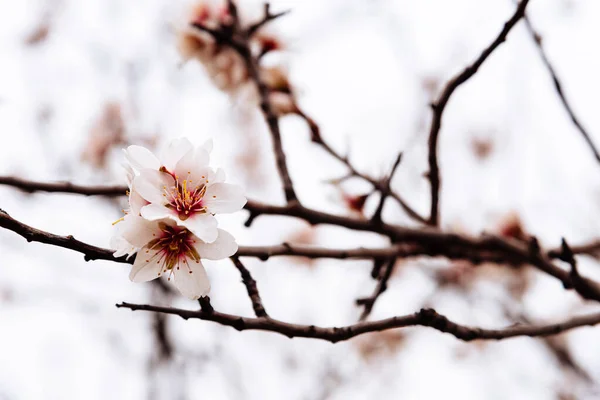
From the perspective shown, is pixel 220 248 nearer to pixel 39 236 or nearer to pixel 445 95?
pixel 39 236

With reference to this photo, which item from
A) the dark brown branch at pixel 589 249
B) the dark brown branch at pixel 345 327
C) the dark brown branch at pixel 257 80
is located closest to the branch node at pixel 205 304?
the dark brown branch at pixel 345 327

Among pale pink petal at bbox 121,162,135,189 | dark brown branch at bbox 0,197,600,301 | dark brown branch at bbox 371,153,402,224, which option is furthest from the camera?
dark brown branch at bbox 0,197,600,301

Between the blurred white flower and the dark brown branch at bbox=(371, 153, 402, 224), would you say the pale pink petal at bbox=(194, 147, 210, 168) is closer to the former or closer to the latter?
the blurred white flower

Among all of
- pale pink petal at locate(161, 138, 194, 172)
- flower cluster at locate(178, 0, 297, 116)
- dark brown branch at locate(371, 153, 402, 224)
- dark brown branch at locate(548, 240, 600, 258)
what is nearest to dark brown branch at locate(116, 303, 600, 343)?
pale pink petal at locate(161, 138, 194, 172)

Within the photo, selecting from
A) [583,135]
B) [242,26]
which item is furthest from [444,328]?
[242,26]

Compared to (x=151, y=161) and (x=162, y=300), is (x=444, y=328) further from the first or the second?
(x=162, y=300)

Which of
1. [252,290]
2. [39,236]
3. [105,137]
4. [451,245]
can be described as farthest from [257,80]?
[105,137]

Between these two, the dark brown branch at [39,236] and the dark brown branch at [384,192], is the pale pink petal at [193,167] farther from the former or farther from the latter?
the dark brown branch at [384,192]
